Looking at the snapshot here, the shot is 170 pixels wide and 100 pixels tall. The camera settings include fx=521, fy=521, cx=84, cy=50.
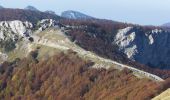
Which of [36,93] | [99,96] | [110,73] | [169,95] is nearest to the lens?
[169,95]

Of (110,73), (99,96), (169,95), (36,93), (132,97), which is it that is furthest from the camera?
(36,93)

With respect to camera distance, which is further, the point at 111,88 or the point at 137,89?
the point at 111,88

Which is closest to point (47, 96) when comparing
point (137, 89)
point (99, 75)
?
point (99, 75)

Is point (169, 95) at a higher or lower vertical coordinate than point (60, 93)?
higher

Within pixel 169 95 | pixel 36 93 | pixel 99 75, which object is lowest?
pixel 36 93

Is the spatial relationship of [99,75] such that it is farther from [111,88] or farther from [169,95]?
[169,95]

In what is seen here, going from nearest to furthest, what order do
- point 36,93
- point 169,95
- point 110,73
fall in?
point 169,95
point 110,73
point 36,93

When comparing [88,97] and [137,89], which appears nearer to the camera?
[137,89]

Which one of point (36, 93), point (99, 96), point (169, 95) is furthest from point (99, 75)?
point (169, 95)

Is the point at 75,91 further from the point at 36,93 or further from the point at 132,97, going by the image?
the point at 132,97
